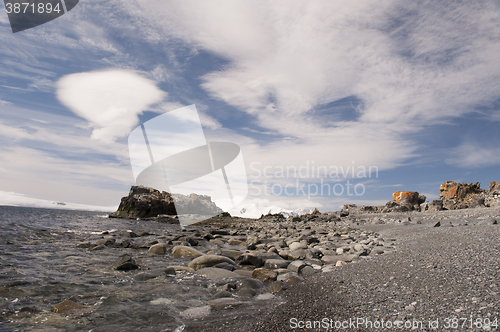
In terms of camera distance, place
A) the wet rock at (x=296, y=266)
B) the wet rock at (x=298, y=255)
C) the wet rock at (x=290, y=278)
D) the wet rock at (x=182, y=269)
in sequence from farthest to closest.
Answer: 1. the wet rock at (x=298, y=255)
2. the wet rock at (x=182, y=269)
3. the wet rock at (x=296, y=266)
4. the wet rock at (x=290, y=278)

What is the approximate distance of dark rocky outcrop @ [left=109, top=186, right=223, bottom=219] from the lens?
57.4 m

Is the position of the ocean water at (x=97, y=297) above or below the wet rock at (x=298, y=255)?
below

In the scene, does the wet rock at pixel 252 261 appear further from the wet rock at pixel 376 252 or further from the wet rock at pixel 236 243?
the wet rock at pixel 236 243

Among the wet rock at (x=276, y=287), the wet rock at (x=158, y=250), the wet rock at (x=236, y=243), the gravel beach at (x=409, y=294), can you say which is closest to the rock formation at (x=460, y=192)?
the wet rock at (x=236, y=243)

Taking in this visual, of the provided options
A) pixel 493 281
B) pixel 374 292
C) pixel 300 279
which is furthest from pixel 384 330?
pixel 300 279

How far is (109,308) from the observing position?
4.01m

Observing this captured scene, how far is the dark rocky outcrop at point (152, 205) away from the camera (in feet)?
188

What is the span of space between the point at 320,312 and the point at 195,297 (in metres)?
2.37

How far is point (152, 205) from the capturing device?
57.7 m

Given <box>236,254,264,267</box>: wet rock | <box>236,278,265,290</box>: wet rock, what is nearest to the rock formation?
<box>236,254,264,267</box>: wet rock

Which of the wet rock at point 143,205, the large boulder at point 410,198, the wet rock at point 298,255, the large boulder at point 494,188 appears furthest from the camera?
the wet rock at point 143,205

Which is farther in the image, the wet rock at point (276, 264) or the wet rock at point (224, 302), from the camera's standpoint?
the wet rock at point (276, 264)

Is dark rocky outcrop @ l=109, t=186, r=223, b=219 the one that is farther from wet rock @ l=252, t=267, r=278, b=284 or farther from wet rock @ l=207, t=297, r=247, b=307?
wet rock @ l=207, t=297, r=247, b=307

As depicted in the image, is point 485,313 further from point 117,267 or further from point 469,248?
point 117,267
